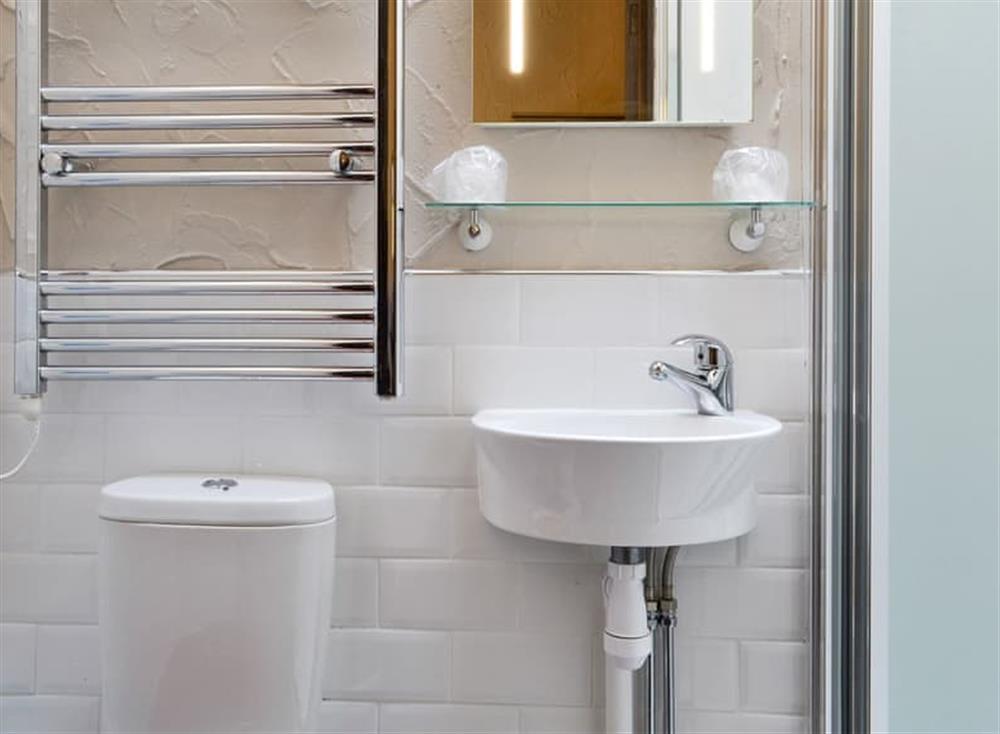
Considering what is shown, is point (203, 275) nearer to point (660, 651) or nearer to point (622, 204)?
point (622, 204)

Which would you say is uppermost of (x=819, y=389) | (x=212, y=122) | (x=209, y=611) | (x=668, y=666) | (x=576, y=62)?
(x=576, y=62)

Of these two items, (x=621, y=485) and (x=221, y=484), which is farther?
(x=221, y=484)

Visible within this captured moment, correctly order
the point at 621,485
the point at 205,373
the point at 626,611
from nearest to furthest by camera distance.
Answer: the point at 621,485 < the point at 626,611 < the point at 205,373

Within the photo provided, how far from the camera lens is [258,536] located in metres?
1.19

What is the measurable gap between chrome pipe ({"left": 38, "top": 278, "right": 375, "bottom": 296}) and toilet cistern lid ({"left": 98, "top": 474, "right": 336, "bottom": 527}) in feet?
0.98

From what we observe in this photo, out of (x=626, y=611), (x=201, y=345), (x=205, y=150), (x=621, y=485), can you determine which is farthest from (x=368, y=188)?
(x=626, y=611)

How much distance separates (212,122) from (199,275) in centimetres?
24

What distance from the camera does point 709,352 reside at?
125cm

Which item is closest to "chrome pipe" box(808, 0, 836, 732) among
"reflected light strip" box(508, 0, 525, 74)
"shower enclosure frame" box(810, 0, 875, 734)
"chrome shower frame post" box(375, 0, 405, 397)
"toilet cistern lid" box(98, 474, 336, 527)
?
"shower enclosure frame" box(810, 0, 875, 734)

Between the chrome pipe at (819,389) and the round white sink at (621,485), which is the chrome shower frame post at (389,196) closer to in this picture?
the round white sink at (621,485)

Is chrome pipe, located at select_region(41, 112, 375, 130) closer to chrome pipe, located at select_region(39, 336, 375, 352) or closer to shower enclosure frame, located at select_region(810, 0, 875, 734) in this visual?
chrome pipe, located at select_region(39, 336, 375, 352)

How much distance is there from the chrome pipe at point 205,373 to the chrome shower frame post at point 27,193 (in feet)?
0.12

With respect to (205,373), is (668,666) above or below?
below

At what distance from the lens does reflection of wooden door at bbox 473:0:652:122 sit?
133cm
